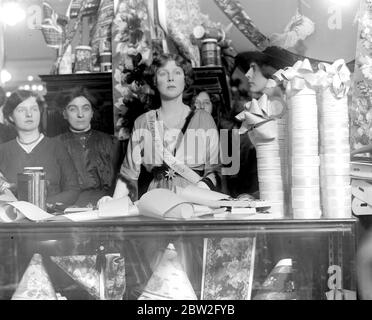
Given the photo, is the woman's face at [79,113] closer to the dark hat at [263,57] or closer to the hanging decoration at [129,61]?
the hanging decoration at [129,61]

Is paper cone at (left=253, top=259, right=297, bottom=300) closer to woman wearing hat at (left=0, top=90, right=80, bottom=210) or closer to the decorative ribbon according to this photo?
woman wearing hat at (left=0, top=90, right=80, bottom=210)

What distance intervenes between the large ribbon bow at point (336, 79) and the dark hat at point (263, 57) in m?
0.19

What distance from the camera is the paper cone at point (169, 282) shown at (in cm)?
212

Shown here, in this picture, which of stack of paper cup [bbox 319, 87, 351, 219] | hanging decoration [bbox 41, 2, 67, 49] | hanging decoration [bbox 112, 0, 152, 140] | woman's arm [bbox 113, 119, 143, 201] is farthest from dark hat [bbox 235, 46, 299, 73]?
hanging decoration [bbox 41, 2, 67, 49]

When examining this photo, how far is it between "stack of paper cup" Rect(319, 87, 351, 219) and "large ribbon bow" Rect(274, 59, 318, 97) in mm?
56

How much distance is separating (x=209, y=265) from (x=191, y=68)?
0.72 metres

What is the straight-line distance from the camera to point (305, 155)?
2139mm

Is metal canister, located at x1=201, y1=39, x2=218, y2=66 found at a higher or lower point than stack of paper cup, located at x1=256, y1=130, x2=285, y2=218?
higher

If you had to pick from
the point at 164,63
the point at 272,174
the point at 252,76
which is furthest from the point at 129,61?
the point at 272,174

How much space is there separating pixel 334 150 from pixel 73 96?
3.19 feet

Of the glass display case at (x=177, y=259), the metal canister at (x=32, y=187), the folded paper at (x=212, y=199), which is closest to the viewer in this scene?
the glass display case at (x=177, y=259)

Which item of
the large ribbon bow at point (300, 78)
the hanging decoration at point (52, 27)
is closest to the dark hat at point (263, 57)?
the large ribbon bow at point (300, 78)

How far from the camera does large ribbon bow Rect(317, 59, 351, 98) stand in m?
2.14
